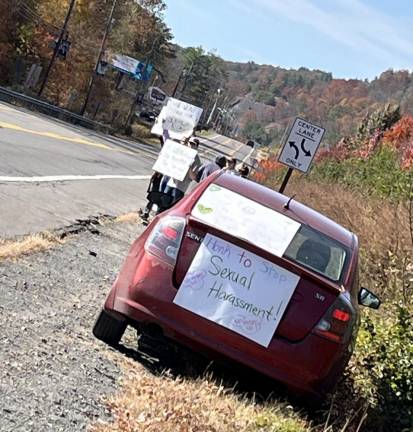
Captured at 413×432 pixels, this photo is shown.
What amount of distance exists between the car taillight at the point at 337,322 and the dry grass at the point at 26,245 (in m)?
3.36

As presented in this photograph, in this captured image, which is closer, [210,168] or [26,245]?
[26,245]

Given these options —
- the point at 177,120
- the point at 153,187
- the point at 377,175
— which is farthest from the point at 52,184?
the point at 377,175

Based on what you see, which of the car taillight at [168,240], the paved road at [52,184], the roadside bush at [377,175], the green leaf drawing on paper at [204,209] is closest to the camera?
the car taillight at [168,240]

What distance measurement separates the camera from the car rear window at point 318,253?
6160 millimetres

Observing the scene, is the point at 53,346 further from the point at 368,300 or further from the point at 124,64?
the point at 124,64

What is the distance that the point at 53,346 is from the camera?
5.70 meters

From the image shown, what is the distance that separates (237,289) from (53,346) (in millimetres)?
1333

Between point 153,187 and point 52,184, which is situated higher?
point 153,187

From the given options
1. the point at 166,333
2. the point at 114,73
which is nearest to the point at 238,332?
the point at 166,333

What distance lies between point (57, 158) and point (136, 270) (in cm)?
1472

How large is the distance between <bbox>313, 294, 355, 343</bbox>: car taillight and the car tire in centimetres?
146

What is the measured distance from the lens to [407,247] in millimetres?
10570

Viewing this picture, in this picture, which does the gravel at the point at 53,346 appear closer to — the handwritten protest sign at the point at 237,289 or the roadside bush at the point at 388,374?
the handwritten protest sign at the point at 237,289

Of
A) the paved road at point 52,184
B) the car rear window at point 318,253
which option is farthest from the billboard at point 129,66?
the car rear window at point 318,253
